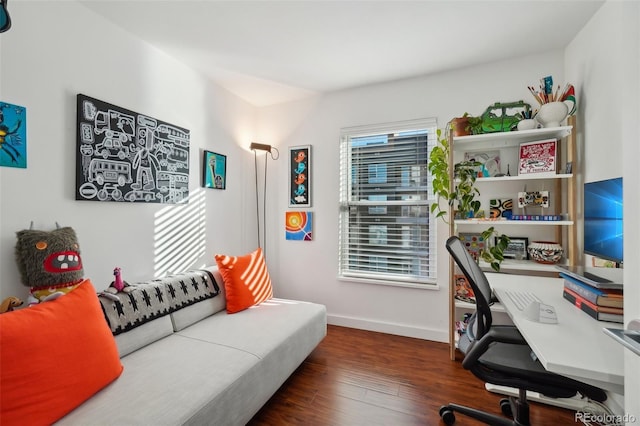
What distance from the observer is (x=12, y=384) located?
0.93 m

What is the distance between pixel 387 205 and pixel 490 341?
5.65 feet

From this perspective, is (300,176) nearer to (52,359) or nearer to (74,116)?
(74,116)

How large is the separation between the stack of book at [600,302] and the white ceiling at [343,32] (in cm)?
172

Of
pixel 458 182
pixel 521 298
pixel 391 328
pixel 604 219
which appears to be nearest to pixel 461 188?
pixel 458 182

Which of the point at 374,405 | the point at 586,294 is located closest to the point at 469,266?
the point at 586,294

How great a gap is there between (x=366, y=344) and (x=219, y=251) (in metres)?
1.69

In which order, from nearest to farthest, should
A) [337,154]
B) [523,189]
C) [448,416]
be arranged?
[448,416] → [523,189] → [337,154]

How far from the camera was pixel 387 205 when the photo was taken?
281cm

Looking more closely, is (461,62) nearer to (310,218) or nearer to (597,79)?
(597,79)

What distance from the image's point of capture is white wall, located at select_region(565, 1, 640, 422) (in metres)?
0.70

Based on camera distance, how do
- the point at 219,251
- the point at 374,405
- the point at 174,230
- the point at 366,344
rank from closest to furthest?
the point at 374,405, the point at 174,230, the point at 366,344, the point at 219,251

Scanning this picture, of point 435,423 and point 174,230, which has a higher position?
point 174,230

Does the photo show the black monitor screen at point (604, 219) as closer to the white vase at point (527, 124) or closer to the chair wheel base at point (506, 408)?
the white vase at point (527, 124)

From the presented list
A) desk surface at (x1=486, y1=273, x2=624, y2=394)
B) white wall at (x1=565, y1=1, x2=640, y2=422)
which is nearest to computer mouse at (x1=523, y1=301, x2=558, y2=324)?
desk surface at (x1=486, y1=273, x2=624, y2=394)
